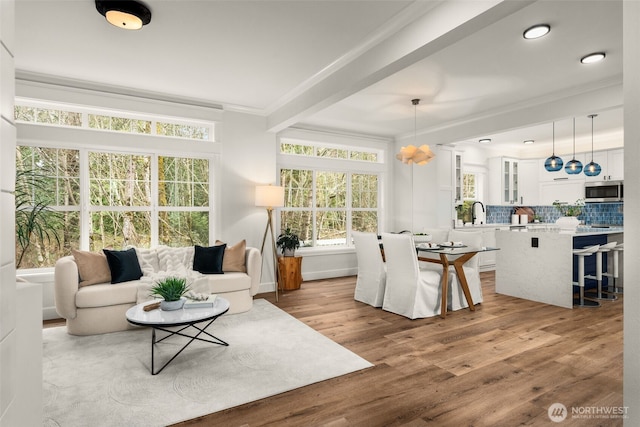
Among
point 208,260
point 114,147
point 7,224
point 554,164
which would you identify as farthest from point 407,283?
point 114,147

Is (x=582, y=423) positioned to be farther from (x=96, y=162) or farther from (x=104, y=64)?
(x=96, y=162)

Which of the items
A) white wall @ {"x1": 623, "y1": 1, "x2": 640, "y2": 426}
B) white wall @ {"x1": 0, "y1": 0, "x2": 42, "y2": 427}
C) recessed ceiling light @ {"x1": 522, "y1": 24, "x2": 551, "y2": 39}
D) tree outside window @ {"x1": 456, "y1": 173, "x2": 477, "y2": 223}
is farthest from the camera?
tree outside window @ {"x1": 456, "y1": 173, "x2": 477, "y2": 223}

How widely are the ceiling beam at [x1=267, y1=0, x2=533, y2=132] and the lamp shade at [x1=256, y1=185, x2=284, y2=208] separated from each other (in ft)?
4.04

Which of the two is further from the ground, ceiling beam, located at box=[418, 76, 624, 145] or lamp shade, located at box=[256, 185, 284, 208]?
ceiling beam, located at box=[418, 76, 624, 145]

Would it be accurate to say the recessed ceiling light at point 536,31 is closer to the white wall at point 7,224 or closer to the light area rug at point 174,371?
the light area rug at point 174,371

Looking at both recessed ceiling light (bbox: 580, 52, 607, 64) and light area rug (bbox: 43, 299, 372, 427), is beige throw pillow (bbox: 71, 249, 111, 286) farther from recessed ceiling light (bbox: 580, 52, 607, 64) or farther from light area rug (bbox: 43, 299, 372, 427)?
recessed ceiling light (bbox: 580, 52, 607, 64)

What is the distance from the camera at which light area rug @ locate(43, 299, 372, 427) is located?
2240 millimetres

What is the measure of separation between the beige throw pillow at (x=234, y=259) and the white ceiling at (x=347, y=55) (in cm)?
183

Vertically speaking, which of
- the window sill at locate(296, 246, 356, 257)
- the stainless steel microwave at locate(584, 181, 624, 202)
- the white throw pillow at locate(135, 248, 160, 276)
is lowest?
the window sill at locate(296, 246, 356, 257)

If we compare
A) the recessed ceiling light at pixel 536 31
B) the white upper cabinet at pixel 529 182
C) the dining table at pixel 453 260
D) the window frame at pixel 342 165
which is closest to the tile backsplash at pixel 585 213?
the white upper cabinet at pixel 529 182

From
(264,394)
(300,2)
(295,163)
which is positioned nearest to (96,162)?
(295,163)

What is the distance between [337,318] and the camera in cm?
411

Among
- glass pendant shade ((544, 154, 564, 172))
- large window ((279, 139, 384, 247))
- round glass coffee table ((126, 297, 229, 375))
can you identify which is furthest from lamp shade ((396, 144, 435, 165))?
round glass coffee table ((126, 297, 229, 375))

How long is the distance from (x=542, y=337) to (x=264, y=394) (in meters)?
2.74
